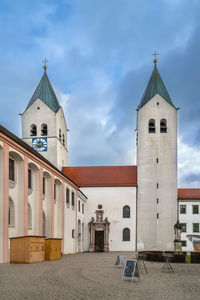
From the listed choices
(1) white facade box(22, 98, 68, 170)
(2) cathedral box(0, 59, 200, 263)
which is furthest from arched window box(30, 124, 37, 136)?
(1) white facade box(22, 98, 68, 170)

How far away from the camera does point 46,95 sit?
4853cm

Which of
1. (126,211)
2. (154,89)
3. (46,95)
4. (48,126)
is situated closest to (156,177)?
(126,211)

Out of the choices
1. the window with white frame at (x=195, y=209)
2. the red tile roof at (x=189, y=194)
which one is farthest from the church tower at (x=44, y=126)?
the window with white frame at (x=195, y=209)

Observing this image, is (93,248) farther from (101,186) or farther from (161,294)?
(161,294)

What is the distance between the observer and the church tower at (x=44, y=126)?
46.2 metres

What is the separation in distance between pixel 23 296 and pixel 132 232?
3457 centimetres

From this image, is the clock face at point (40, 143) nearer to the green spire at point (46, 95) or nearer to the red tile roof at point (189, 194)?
the green spire at point (46, 95)

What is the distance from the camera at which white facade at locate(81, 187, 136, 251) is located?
4256 cm

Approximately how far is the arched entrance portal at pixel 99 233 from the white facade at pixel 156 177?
3968 mm

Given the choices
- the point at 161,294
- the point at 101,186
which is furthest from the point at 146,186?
the point at 161,294

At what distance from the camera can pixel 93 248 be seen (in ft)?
140

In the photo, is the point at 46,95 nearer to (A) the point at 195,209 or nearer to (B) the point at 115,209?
(B) the point at 115,209

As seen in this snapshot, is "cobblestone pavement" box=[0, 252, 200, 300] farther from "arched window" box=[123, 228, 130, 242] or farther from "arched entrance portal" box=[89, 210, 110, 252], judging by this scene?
"arched entrance portal" box=[89, 210, 110, 252]

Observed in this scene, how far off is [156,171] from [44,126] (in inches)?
626
